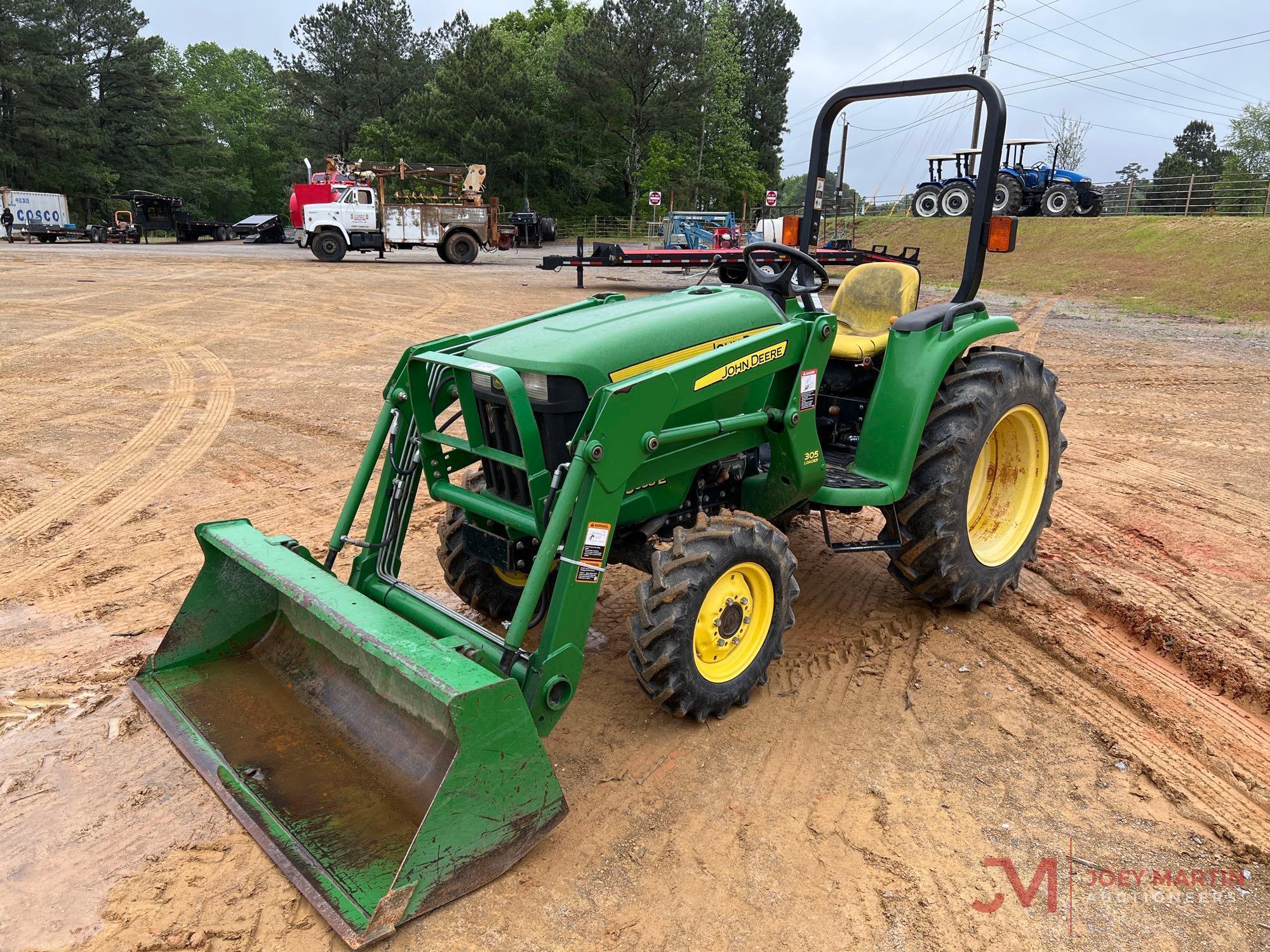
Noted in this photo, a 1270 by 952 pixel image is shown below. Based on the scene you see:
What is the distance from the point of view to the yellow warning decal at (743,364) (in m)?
Result: 3.17

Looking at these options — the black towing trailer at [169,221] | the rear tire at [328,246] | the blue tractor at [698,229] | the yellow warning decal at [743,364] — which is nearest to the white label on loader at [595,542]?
the yellow warning decal at [743,364]

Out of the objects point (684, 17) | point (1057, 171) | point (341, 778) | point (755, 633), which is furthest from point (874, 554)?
point (684, 17)

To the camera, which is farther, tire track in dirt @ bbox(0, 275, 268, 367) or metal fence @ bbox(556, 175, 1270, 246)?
metal fence @ bbox(556, 175, 1270, 246)

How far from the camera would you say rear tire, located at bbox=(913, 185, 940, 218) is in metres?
23.1

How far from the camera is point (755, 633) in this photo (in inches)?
133

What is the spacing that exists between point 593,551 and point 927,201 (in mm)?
23183

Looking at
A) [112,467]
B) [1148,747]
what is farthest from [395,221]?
[1148,747]

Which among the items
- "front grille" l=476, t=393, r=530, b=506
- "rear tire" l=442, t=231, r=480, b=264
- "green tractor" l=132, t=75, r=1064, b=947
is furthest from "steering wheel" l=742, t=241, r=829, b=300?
"rear tire" l=442, t=231, r=480, b=264

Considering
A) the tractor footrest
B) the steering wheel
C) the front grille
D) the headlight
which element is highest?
the steering wheel

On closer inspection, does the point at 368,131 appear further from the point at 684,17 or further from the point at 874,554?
the point at 874,554

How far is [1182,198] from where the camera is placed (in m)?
27.5

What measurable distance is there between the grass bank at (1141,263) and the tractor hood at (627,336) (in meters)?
15.1

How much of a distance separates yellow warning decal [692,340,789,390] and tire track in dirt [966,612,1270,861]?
175cm

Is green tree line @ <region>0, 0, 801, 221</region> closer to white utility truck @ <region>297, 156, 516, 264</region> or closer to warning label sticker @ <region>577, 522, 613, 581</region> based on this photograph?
white utility truck @ <region>297, 156, 516, 264</region>
